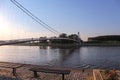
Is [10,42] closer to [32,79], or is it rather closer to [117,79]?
[32,79]

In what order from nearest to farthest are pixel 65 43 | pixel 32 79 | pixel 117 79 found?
pixel 117 79 → pixel 32 79 → pixel 65 43

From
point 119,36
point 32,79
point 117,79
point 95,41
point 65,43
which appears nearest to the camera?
point 117,79

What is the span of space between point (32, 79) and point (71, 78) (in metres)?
1.84

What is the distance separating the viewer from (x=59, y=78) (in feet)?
32.5

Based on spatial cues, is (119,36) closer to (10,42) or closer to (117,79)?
(10,42)

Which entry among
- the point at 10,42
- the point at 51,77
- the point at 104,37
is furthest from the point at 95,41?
the point at 51,77

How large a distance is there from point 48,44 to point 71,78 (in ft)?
264

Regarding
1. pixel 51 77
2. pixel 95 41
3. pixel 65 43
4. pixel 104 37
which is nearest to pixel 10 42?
pixel 51 77

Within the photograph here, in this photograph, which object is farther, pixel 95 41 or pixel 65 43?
pixel 95 41

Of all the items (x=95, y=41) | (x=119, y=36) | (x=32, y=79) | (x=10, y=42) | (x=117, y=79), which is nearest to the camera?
(x=117, y=79)

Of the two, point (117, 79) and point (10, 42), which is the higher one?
point (10, 42)

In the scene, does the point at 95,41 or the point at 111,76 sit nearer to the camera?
the point at 111,76

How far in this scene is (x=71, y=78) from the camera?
32.1 ft

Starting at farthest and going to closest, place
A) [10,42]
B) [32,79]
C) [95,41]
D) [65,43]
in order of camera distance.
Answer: [95,41]
[65,43]
[10,42]
[32,79]
